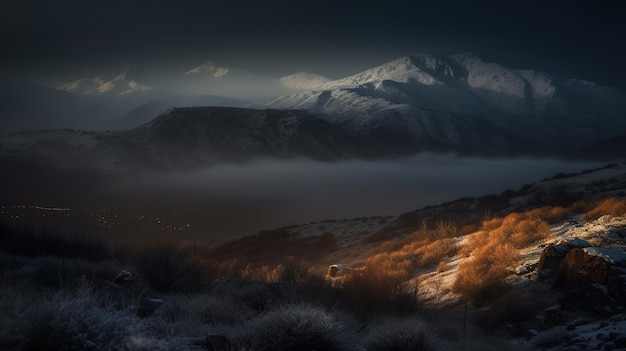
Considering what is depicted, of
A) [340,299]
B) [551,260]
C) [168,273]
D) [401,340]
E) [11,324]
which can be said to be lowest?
[340,299]

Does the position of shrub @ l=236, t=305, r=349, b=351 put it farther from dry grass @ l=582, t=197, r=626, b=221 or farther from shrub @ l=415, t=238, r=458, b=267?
dry grass @ l=582, t=197, r=626, b=221

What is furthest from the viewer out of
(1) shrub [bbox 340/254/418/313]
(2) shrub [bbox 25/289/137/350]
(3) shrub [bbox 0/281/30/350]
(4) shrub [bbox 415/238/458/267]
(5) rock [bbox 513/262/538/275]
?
(4) shrub [bbox 415/238/458/267]

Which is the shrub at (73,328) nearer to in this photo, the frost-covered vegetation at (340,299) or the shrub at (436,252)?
the frost-covered vegetation at (340,299)

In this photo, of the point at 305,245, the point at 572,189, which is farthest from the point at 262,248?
the point at 572,189

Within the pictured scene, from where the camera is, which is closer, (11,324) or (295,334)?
(11,324)

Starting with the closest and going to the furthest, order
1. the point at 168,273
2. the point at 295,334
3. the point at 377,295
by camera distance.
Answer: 1. the point at 295,334
2. the point at 168,273
3. the point at 377,295

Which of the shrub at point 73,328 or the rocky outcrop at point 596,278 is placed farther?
the rocky outcrop at point 596,278

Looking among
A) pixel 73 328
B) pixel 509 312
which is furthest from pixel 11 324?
pixel 509 312

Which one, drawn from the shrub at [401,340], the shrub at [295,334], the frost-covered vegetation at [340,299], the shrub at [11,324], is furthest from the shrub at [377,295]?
the shrub at [11,324]

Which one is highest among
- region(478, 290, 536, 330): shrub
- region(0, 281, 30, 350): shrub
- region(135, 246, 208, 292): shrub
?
region(0, 281, 30, 350): shrub

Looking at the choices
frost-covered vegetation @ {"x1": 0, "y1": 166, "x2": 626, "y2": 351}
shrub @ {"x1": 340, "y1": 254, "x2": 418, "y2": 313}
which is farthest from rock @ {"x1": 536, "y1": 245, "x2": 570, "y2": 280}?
shrub @ {"x1": 340, "y1": 254, "x2": 418, "y2": 313}

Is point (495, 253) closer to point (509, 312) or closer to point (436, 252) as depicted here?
point (436, 252)

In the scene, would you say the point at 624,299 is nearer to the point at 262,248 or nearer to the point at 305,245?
the point at 305,245

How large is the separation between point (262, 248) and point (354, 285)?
38.9 metres
